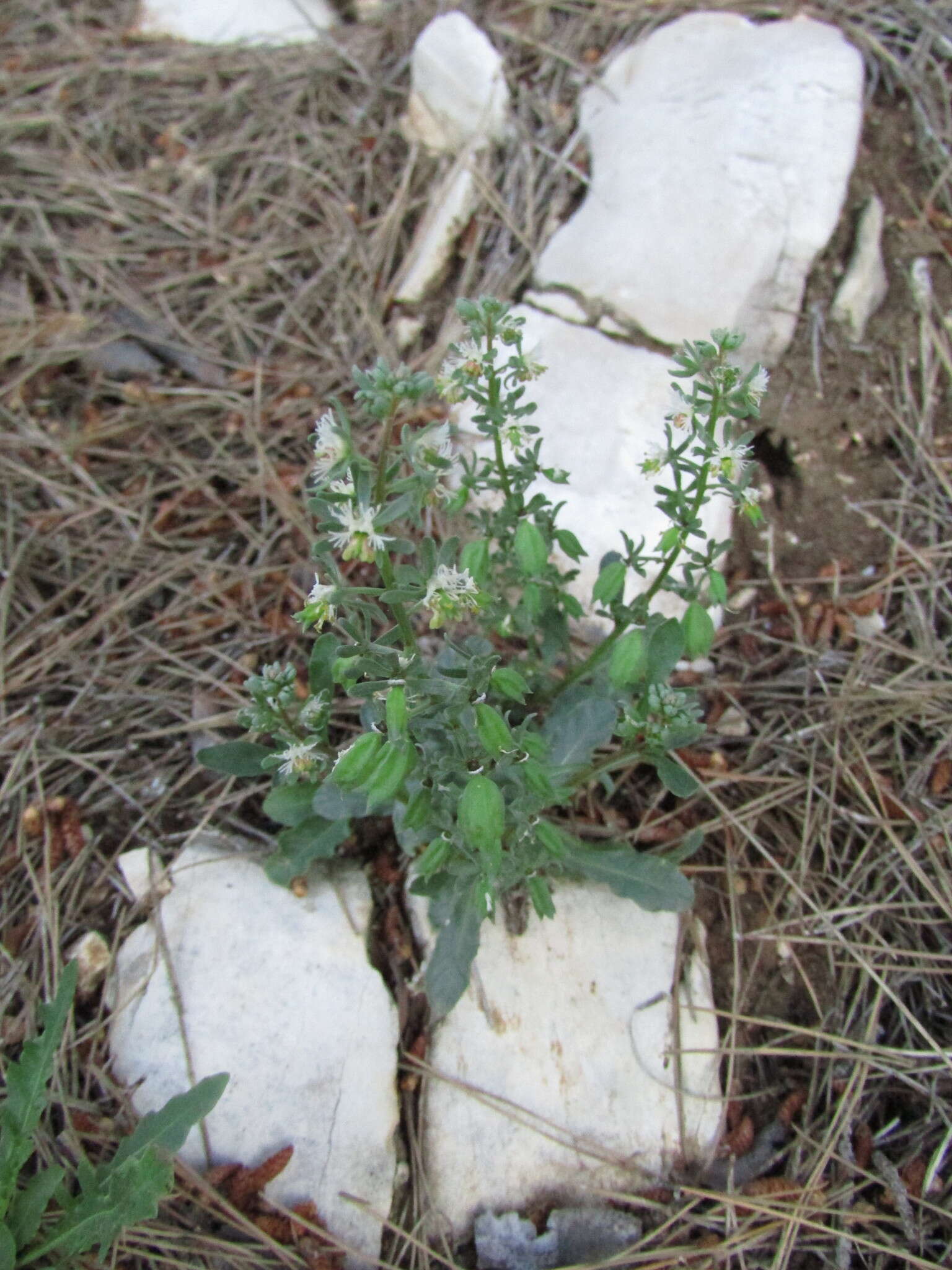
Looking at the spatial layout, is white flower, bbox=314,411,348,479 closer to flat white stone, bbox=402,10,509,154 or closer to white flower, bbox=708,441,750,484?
white flower, bbox=708,441,750,484

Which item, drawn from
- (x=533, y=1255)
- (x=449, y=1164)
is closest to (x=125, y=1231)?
(x=449, y=1164)

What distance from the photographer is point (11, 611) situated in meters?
3.42

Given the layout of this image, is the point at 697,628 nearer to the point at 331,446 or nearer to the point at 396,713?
the point at 396,713

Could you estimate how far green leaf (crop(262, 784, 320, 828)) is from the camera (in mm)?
2730

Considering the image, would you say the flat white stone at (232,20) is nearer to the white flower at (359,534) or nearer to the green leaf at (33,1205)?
the white flower at (359,534)

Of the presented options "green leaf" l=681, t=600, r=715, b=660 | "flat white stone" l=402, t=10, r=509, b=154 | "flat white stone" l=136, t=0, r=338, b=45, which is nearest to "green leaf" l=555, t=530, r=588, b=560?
"green leaf" l=681, t=600, r=715, b=660

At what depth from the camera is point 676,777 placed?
248 centimetres

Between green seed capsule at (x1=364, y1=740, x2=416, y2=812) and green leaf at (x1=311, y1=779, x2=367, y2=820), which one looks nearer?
green seed capsule at (x1=364, y1=740, x2=416, y2=812)

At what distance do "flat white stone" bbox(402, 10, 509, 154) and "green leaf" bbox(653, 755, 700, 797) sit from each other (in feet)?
10.1

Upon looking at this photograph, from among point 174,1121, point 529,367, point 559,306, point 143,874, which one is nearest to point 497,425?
point 529,367

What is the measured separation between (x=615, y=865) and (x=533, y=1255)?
99 centimetres

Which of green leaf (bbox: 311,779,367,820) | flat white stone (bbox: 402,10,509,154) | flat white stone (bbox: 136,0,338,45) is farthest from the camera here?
flat white stone (bbox: 136,0,338,45)

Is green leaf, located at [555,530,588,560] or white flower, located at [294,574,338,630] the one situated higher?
white flower, located at [294,574,338,630]

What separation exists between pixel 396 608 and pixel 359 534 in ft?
0.80
